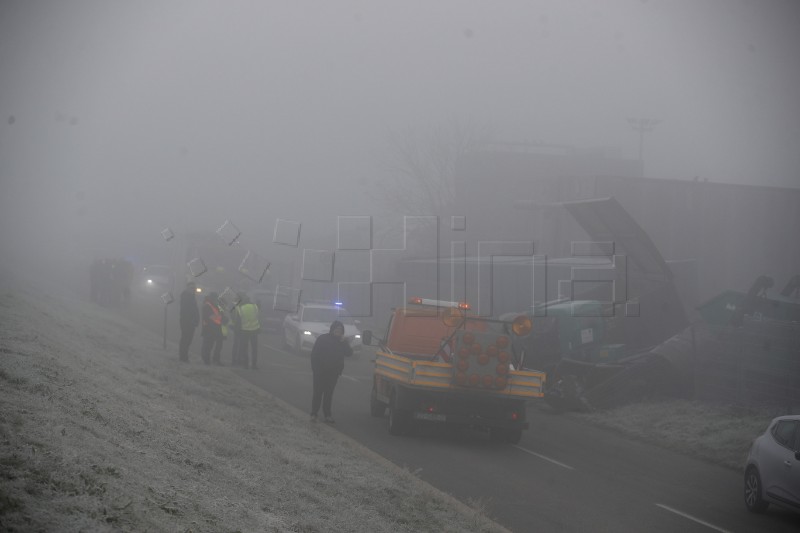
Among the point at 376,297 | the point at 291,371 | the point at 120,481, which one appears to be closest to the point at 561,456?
the point at 120,481

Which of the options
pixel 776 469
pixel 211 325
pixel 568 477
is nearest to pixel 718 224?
pixel 211 325

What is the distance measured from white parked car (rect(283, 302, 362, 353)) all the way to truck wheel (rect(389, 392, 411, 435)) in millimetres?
12931

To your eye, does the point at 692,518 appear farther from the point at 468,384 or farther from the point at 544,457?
the point at 468,384

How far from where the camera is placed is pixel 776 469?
942 cm

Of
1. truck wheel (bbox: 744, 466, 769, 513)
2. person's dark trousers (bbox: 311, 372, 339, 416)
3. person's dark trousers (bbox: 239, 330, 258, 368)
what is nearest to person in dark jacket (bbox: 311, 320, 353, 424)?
person's dark trousers (bbox: 311, 372, 339, 416)

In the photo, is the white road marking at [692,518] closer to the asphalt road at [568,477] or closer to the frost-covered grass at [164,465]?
the asphalt road at [568,477]

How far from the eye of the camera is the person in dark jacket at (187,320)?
19844 millimetres

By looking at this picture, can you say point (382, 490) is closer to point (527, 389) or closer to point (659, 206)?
point (527, 389)

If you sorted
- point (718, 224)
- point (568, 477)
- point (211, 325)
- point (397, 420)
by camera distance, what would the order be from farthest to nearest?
point (718, 224) → point (211, 325) → point (397, 420) → point (568, 477)

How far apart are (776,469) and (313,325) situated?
1951 cm

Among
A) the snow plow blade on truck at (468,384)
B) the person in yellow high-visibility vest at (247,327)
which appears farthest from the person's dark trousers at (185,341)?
the snow plow blade on truck at (468,384)

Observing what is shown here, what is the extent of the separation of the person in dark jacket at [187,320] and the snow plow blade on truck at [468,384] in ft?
23.6

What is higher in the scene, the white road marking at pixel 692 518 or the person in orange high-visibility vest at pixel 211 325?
the person in orange high-visibility vest at pixel 211 325

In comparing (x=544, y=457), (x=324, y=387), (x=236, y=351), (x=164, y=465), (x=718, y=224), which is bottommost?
(x=544, y=457)
